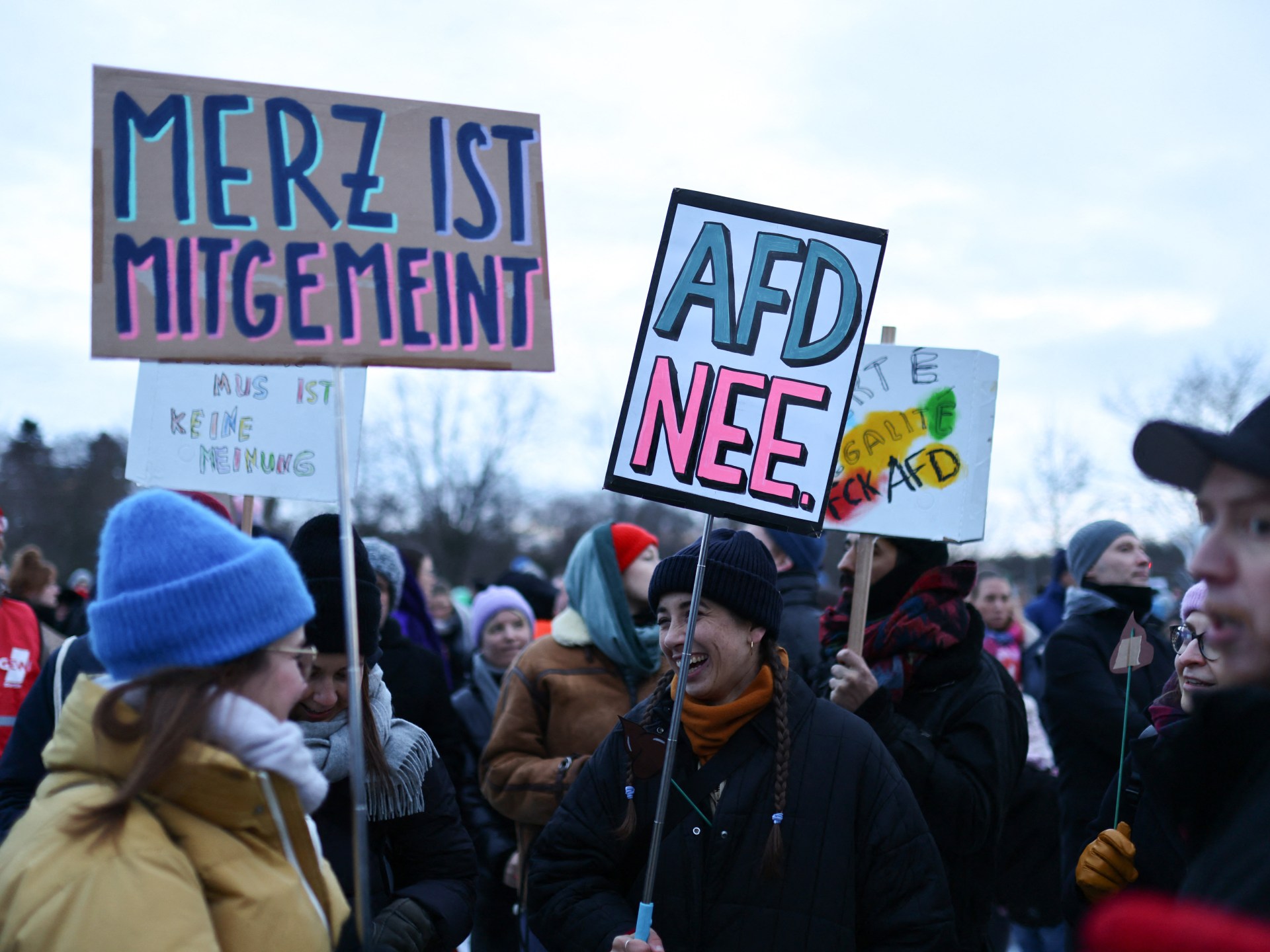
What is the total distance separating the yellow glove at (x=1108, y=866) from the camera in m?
2.96

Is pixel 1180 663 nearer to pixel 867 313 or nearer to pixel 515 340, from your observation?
pixel 867 313

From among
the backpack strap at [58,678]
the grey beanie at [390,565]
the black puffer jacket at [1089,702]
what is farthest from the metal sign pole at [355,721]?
the black puffer jacket at [1089,702]

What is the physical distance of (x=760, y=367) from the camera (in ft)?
9.85

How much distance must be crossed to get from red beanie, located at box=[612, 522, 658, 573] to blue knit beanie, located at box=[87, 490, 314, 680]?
2669mm

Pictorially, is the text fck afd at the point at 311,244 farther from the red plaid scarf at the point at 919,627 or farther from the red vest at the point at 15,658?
the red vest at the point at 15,658

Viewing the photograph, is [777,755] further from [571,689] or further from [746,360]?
[571,689]

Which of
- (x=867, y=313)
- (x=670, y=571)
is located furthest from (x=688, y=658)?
(x=867, y=313)

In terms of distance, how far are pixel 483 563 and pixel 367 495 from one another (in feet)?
20.5

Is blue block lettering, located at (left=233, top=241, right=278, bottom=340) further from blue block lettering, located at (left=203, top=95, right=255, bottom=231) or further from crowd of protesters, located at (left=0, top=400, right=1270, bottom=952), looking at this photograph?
crowd of protesters, located at (left=0, top=400, right=1270, bottom=952)

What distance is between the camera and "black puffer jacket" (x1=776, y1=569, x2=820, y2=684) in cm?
440

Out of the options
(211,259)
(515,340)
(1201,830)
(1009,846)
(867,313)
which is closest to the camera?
(1201,830)

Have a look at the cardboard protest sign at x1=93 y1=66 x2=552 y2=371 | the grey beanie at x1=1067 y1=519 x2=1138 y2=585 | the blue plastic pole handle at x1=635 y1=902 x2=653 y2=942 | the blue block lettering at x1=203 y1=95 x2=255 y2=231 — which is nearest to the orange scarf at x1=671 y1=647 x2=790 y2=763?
the blue plastic pole handle at x1=635 y1=902 x2=653 y2=942

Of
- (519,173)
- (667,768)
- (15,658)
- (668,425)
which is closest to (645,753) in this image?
(667,768)

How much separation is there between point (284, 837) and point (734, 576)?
1.49 metres
